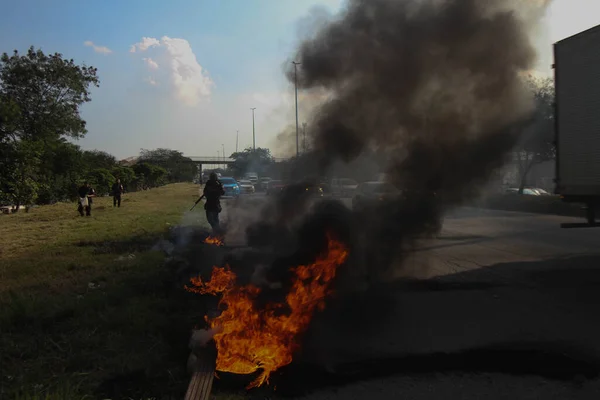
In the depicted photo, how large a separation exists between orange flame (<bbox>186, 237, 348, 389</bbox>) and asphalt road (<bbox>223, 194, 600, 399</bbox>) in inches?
9.5

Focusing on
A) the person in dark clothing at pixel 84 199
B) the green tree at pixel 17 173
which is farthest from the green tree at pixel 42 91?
the person in dark clothing at pixel 84 199

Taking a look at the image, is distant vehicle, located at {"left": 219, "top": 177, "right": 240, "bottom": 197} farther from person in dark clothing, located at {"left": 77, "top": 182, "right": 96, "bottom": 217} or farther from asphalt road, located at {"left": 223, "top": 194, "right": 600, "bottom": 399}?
asphalt road, located at {"left": 223, "top": 194, "right": 600, "bottom": 399}

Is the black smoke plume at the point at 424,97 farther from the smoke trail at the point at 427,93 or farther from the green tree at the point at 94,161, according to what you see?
the green tree at the point at 94,161

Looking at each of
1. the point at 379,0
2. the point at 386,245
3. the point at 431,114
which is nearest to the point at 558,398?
the point at 386,245

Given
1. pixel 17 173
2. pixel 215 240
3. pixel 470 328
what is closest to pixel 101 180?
pixel 17 173

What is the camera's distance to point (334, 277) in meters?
4.96

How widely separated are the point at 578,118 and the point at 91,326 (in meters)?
7.29

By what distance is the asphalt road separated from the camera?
341 cm

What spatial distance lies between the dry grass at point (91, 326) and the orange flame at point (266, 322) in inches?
16.1

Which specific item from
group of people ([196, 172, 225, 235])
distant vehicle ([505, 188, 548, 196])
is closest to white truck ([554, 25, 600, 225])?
group of people ([196, 172, 225, 235])

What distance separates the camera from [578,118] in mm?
6902

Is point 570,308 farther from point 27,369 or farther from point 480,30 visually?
point 27,369

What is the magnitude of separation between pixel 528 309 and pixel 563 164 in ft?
10.7

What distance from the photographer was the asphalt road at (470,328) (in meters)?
3.41
